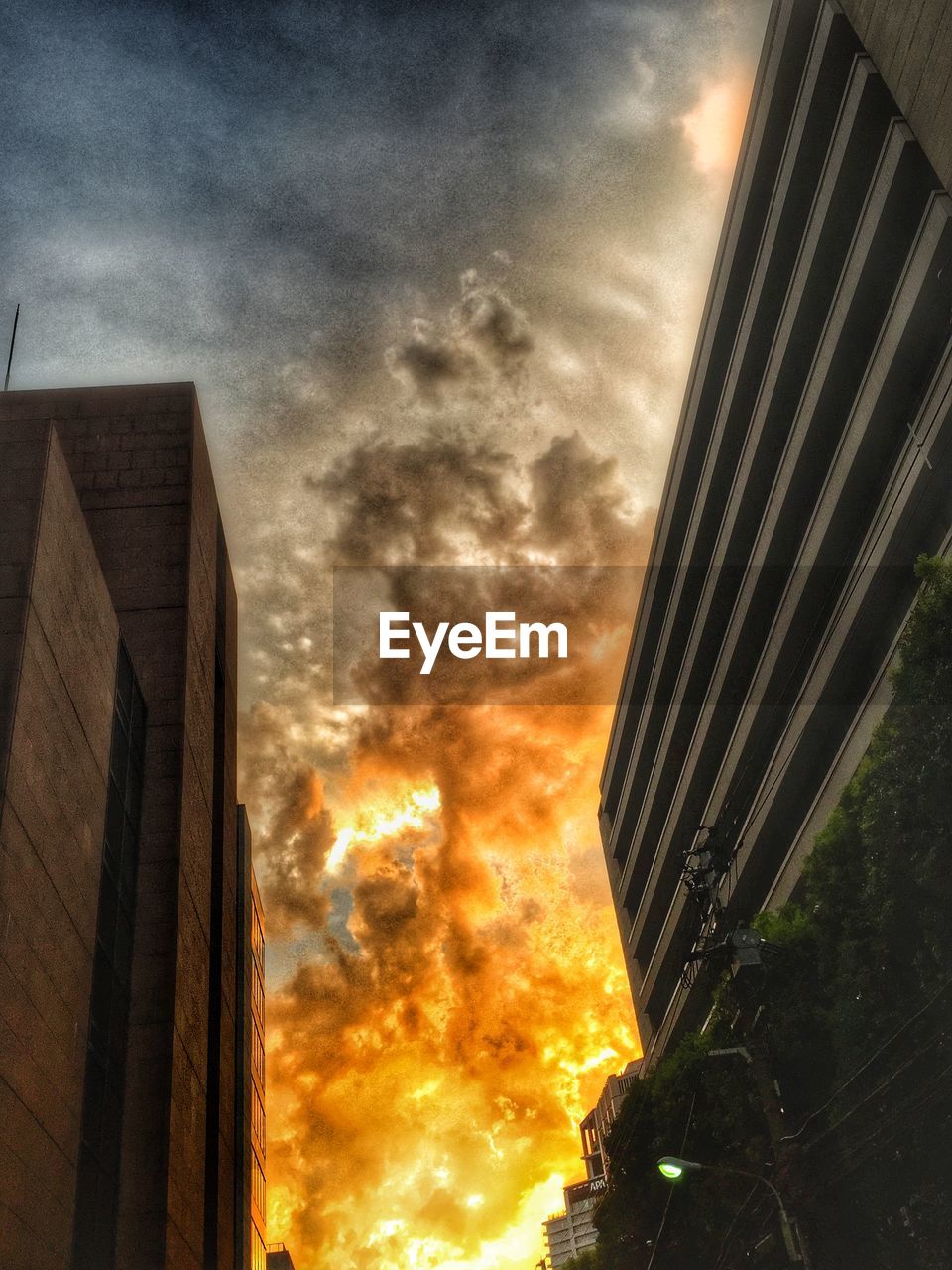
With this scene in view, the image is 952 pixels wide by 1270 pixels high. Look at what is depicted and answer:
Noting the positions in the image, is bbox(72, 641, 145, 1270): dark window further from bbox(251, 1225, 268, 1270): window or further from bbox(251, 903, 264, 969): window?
bbox(251, 903, 264, 969): window

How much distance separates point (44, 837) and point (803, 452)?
77.8ft

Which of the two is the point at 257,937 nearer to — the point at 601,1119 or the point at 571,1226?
the point at 601,1119

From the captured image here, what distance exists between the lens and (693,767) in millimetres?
39375

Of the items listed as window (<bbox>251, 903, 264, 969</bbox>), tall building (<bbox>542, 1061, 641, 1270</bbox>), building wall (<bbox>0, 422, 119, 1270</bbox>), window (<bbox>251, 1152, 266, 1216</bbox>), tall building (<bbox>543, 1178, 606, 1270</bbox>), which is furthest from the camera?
tall building (<bbox>543, 1178, 606, 1270</bbox>)

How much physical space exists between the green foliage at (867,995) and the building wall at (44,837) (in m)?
12.4

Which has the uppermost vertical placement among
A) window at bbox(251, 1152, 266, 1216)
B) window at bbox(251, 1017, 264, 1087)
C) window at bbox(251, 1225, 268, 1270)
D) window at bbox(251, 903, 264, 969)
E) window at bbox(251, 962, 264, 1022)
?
window at bbox(251, 903, 264, 969)

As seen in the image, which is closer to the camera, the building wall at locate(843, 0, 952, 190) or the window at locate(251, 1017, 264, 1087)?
the building wall at locate(843, 0, 952, 190)

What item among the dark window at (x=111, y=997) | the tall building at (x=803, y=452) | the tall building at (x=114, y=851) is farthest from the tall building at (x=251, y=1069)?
the tall building at (x=803, y=452)

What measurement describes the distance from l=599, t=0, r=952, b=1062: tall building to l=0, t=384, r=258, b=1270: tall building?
12847 millimetres

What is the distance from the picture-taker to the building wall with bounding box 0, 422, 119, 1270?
15797mm

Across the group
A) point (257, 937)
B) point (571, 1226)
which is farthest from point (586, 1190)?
point (257, 937)

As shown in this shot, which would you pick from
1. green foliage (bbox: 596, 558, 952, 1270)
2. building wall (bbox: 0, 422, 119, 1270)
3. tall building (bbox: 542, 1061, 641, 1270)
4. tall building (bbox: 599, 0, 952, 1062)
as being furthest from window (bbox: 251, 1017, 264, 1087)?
tall building (bbox: 542, 1061, 641, 1270)

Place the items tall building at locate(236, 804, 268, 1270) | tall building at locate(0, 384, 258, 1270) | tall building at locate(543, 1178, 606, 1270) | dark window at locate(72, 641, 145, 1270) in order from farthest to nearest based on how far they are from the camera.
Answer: tall building at locate(543, 1178, 606, 1270)
tall building at locate(236, 804, 268, 1270)
dark window at locate(72, 641, 145, 1270)
tall building at locate(0, 384, 258, 1270)

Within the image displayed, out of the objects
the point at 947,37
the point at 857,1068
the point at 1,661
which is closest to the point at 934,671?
the point at 857,1068
